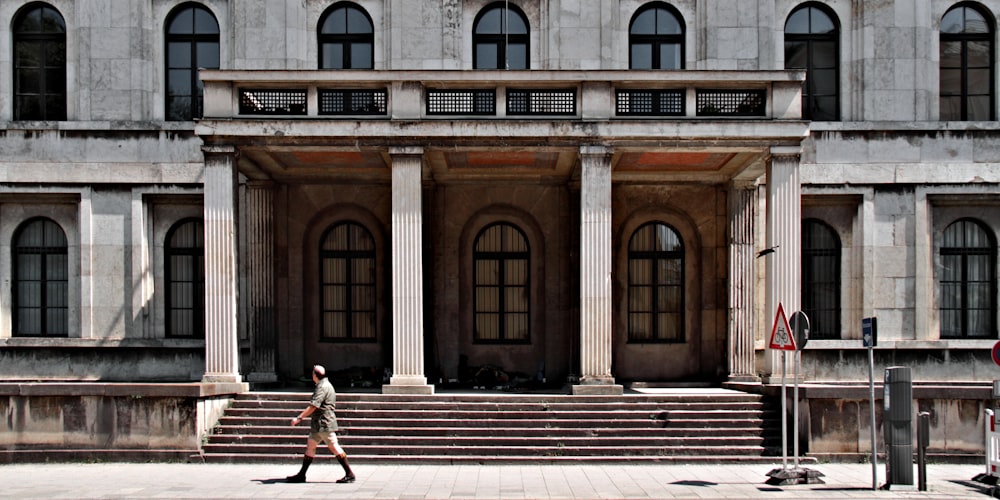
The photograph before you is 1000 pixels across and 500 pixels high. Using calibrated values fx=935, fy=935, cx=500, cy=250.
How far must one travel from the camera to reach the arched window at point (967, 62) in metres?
23.0

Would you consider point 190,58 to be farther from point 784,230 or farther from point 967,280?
point 967,280

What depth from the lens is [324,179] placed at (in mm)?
22953

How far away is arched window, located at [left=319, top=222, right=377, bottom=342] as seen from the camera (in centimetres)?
2333

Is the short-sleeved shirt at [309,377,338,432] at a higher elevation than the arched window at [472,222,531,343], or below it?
below

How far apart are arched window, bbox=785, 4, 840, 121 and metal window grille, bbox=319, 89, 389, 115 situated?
1044 cm

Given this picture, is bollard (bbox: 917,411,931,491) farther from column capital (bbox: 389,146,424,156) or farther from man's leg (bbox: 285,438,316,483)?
column capital (bbox: 389,146,424,156)

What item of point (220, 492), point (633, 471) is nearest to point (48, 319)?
point (220, 492)

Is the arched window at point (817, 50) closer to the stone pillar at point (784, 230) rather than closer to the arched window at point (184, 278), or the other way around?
the stone pillar at point (784, 230)

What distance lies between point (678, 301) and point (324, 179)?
926 centimetres

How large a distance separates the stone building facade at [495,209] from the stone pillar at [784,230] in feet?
7.36

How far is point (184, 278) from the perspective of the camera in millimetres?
23062

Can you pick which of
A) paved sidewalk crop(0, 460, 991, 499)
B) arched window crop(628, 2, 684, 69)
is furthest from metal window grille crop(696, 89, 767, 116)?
paved sidewalk crop(0, 460, 991, 499)

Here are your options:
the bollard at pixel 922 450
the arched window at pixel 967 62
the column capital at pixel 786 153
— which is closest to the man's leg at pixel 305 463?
the bollard at pixel 922 450

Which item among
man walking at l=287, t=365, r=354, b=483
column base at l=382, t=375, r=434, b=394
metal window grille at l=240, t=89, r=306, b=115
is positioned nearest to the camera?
man walking at l=287, t=365, r=354, b=483
